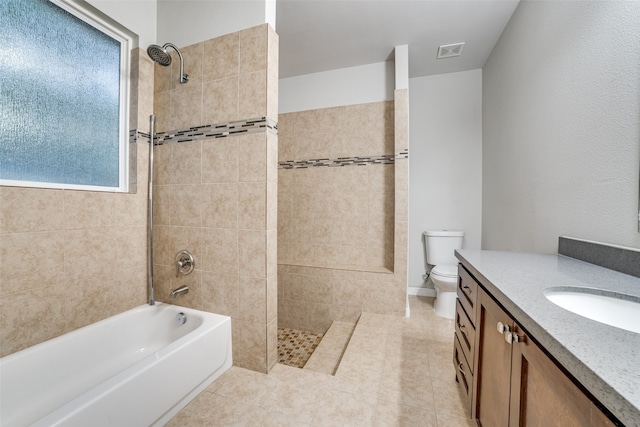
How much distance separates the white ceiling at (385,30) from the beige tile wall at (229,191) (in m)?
0.73

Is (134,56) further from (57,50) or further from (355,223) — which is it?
(355,223)

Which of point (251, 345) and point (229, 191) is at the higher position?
point (229, 191)

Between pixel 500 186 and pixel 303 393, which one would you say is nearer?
pixel 303 393

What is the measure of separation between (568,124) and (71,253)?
9.30ft

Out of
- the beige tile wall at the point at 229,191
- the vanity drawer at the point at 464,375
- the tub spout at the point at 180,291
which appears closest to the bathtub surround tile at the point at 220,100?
the beige tile wall at the point at 229,191

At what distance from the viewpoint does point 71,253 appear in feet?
4.68

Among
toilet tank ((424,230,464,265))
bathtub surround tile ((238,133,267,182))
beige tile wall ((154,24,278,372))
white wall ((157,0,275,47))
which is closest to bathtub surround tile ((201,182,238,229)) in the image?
beige tile wall ((154,24,278,372))

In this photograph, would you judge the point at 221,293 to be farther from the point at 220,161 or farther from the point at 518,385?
the point at 518,385

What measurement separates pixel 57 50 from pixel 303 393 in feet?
7.83

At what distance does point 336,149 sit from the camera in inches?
108

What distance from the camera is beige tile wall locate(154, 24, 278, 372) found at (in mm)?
1529

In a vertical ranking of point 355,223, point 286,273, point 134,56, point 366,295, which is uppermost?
point 134,56

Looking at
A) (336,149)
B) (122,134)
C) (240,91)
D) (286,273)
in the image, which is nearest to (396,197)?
(336,149)

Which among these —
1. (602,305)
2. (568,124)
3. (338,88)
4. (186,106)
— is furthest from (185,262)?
(568,124)
